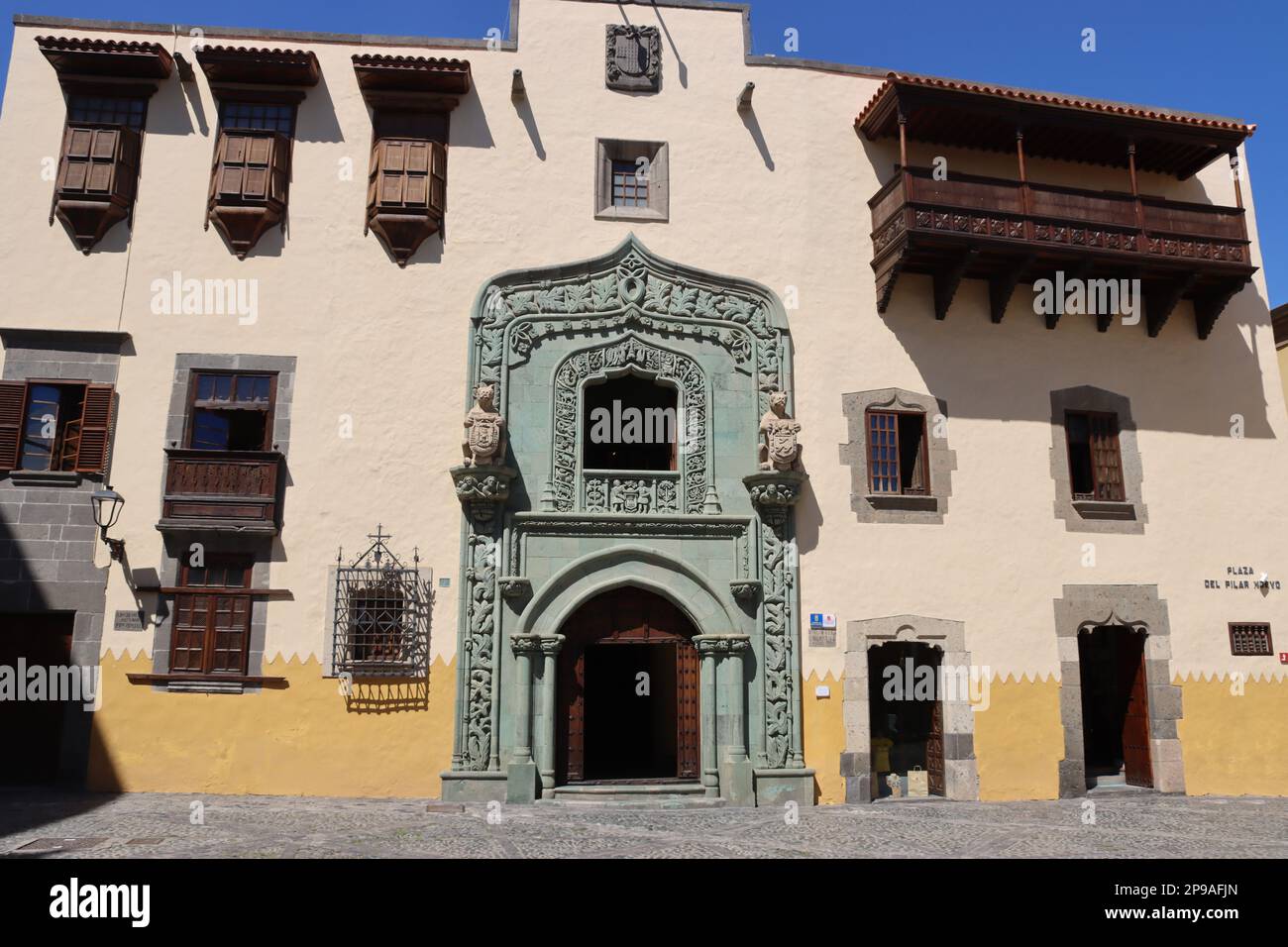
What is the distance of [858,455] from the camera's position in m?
15.7

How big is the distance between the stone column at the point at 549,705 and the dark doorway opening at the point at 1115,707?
8.49 meters

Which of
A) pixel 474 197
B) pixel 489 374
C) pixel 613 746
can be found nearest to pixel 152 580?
pixel 489 374

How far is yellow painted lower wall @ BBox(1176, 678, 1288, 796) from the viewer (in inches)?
619

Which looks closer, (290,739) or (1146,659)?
(290,739)

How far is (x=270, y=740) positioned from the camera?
46.2 feet

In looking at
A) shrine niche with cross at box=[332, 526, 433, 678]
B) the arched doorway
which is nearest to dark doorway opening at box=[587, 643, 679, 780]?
the arched doorway

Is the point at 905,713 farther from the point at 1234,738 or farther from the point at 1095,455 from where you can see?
the point at 1095,455

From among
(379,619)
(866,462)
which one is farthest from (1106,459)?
(379,619)

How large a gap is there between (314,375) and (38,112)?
20.7 feet

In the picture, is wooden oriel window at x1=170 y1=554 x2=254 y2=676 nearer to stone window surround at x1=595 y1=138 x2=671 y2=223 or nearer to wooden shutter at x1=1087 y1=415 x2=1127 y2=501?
stone window surround at x1=595 y1=138 x2=671 y2=223

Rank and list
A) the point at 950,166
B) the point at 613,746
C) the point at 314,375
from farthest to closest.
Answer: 1. the point at 613,746
2. the point at 950,166
3. the point at 314,375

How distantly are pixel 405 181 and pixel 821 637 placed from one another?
32.0 ft

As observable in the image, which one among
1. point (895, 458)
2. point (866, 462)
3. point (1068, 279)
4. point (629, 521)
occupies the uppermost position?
point (1068, 279)

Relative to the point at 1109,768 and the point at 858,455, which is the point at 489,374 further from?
the point at 1109,768
